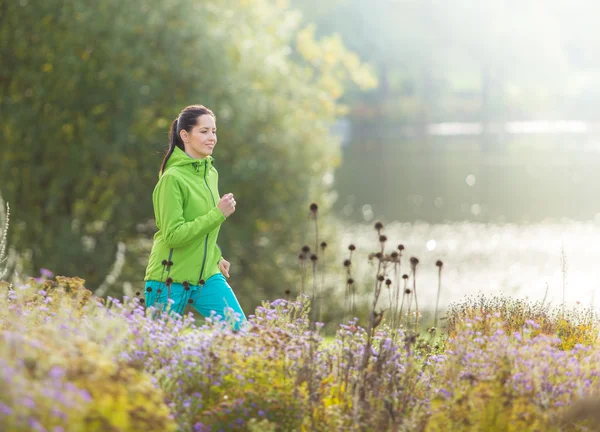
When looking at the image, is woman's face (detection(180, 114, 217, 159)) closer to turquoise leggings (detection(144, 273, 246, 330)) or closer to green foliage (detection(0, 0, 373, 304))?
turquoise leggings (detection(144, 273, 246, 330))

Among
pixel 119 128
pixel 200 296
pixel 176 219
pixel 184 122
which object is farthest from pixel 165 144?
pixel 176 219

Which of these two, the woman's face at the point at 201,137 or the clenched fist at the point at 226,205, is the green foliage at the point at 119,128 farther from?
the clenched fist at the point at 226,205

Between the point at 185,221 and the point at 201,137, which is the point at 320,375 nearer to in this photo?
the point at 185,221

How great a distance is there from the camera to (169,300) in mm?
5145

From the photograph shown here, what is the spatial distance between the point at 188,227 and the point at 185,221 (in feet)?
0.68

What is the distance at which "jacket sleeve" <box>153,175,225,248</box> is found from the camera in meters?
5.28

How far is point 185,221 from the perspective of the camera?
548cm

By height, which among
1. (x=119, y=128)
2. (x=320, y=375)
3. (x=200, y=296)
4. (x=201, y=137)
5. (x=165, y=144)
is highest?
(x=119, y=128)

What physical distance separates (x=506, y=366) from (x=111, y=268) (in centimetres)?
1018

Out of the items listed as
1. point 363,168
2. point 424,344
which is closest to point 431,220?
point 363,168

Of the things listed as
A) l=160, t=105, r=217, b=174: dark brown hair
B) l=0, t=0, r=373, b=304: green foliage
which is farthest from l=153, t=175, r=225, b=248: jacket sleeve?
l=0, t=0, r=373, b=304: green foliage

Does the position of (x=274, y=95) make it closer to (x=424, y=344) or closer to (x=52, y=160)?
(x=52, y=160)

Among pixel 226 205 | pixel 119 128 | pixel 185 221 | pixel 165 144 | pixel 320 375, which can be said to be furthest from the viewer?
pixel 165 144

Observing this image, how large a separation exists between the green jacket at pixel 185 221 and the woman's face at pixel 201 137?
2.7 inches
